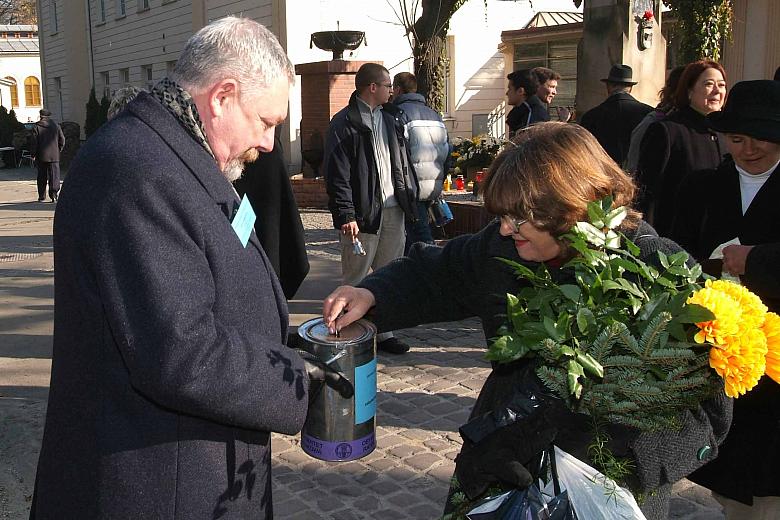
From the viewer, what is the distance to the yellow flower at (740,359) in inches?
65.0

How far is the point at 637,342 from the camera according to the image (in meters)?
1.71

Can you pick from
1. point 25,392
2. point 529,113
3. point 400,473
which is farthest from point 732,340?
point 529,113

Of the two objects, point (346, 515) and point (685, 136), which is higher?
point (685, 136)

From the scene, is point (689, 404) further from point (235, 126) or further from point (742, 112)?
point (742, 112)

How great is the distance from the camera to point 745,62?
1703 cm

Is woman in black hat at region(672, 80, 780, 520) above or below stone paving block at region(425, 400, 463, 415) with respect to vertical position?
above

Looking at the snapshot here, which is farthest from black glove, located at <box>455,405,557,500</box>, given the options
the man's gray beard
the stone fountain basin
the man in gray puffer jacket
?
the stone fountain basin

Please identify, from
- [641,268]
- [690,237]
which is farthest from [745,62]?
[641,268]

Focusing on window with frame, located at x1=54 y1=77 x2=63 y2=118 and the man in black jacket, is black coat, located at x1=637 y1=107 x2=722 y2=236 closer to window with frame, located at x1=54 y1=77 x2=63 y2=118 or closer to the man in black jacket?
the man in black jacket

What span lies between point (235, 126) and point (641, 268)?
3.38ft

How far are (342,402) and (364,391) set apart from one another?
3.0 inches

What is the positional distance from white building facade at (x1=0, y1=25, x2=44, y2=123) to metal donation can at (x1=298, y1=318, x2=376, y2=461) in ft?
179

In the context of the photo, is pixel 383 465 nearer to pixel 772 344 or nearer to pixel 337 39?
pixel 772 344

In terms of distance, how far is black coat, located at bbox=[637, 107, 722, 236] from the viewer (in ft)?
15.9
